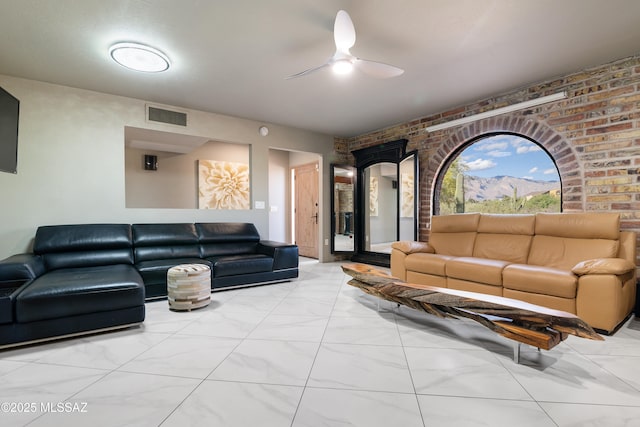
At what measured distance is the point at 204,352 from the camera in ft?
6.77

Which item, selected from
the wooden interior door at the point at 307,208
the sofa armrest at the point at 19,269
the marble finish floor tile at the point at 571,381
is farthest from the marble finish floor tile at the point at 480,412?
the wooden interior door at the point at 307,208

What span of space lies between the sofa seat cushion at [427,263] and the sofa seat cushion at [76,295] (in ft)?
9.89

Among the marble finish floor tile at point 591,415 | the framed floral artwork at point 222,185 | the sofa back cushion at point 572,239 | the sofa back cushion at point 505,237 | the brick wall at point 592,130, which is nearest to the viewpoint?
the marble finish floor tile at point 591,415

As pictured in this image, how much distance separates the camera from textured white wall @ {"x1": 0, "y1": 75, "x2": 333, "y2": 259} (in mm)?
3273

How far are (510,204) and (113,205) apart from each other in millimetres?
5343

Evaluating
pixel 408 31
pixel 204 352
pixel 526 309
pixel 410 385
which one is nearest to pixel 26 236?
pixel 204 352

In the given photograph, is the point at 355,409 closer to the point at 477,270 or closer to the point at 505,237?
the point at 477,270

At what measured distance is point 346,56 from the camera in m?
2.28

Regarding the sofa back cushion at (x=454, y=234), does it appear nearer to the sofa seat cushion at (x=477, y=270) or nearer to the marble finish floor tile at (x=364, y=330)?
the sofa seat cushion at (x=477, y=270)

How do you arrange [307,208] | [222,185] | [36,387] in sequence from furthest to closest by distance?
[307,208] < [222,185] < [36,387]

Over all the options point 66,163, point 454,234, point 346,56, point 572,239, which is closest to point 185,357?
point 346,56

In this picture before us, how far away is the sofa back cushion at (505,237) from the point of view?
336 centimetres

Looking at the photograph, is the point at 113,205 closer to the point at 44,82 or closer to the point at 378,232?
the point at 44,82

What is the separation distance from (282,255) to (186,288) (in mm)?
1436
